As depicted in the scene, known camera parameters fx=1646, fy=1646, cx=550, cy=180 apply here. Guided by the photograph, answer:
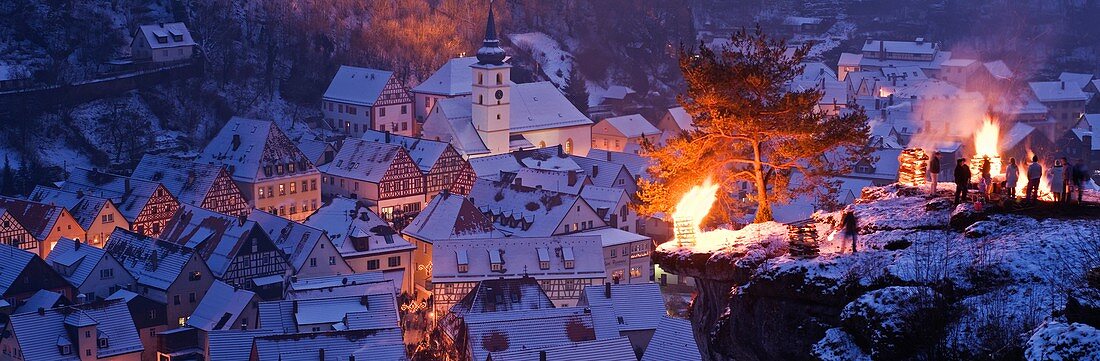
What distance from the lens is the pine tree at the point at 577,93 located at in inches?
4205

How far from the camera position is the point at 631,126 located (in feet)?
328

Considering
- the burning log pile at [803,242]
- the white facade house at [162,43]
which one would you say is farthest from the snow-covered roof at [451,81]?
the burning log pile at [803,242]

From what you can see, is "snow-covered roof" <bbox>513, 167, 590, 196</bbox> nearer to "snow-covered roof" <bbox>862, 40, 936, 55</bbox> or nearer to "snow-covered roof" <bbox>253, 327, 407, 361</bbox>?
"snow-covered roof" <bbox>253, 327, 407, 361</bbox>

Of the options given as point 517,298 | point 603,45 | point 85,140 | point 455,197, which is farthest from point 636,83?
point 517,298

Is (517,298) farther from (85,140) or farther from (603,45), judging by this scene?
(603,45)

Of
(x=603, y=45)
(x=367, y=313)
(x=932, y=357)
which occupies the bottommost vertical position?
(x=367, y=313)

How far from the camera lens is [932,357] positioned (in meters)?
19.3

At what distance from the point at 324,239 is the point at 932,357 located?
4401cm

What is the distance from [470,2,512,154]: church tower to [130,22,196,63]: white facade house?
19.3m

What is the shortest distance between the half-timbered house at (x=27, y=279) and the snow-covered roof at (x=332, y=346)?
13.1 m

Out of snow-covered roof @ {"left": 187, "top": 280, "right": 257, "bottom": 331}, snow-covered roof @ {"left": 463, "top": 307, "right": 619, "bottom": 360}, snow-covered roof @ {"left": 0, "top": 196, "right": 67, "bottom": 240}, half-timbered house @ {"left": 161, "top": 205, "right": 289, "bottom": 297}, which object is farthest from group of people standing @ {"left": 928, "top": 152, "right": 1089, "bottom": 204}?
snow-covered roof @ {"left": 0, "top": 196, "right": 67, "bottom": 240}

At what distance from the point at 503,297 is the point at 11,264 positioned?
18.1m

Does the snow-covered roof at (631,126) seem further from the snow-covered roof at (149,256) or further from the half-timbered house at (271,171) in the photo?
the snow-covered roof at (149,256)

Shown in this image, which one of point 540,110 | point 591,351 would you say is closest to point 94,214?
point 591,351
